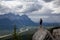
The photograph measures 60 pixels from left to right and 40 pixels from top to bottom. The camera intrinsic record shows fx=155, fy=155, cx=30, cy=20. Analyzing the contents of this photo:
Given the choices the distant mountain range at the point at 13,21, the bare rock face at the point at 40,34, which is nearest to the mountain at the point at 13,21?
the distant mountain range at the point at 13,21

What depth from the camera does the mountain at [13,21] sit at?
272 cm

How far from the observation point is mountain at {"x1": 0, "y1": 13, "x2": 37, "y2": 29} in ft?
8.92

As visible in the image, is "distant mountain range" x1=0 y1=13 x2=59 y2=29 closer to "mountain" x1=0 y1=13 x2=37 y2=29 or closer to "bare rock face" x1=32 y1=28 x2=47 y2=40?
"mountain" x1=0 y1=13 x2=37 y2=29

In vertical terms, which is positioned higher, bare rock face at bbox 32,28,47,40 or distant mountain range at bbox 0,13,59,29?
distant mountain range at bbox 0,13,59,29

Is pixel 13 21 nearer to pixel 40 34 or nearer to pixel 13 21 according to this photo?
pixel 13 21

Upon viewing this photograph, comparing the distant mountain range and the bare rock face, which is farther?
the distant mountain range

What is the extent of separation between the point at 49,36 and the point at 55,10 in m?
0.53

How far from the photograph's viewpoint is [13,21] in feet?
9.00

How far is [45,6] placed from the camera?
111 inches

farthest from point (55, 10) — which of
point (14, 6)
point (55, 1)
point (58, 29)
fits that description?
point (14, 6)

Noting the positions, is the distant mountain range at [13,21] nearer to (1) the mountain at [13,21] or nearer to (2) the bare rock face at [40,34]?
(1) the mountain at [13,21]

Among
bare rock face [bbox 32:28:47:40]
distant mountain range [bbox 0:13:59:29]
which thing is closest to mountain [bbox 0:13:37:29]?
distant mountain range [bbox 0:13:59:29]

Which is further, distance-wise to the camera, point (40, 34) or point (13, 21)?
point (13, 21)

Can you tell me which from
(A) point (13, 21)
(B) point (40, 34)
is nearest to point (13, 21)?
(A) point (13, 21)
